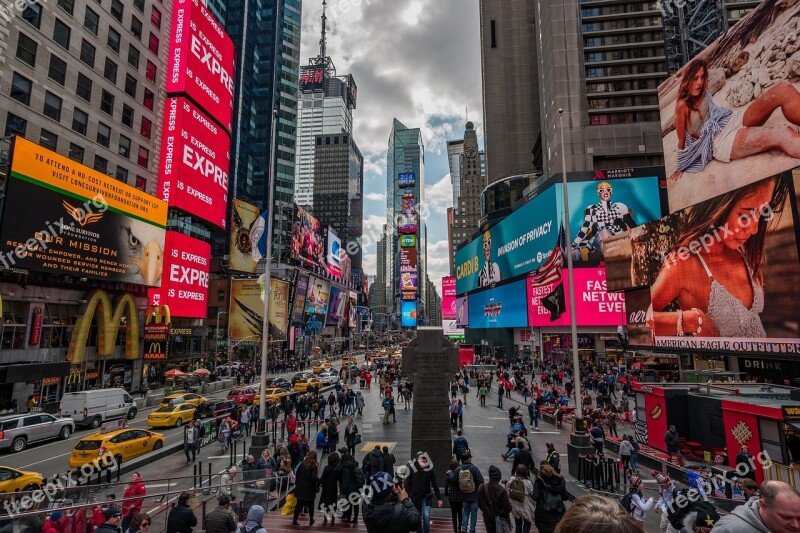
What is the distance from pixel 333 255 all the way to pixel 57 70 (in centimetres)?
6890

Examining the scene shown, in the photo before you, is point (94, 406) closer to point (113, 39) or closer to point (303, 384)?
point (303, 384)

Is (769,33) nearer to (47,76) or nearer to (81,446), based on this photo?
(81,446)

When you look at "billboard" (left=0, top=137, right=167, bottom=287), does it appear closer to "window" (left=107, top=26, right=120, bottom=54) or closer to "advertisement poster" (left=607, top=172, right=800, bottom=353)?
"window" (left=107, top=26, right=120, bottom=54)

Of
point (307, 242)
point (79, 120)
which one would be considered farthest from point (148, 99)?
point (307, 242)

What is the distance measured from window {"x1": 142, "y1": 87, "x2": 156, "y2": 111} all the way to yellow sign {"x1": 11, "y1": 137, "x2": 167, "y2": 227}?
9716 mm

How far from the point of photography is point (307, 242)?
270 feet

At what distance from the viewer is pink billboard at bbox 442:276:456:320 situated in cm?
10264

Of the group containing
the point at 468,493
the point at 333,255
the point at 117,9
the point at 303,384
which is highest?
the point at 117,9

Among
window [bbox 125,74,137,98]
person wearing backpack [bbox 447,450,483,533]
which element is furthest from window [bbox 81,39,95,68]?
person wearing backpack [bbox 447,450,483,533]

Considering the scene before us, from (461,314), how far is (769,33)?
7516 cm

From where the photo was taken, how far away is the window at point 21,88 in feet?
94.4

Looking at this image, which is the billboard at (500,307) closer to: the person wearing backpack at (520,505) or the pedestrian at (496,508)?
the person wearing backpack at (520,505)

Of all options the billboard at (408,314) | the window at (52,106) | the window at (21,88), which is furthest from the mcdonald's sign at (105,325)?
the billboard at (408,314)

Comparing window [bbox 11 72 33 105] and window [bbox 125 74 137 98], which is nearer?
window [bbox 11 72 33 105]
